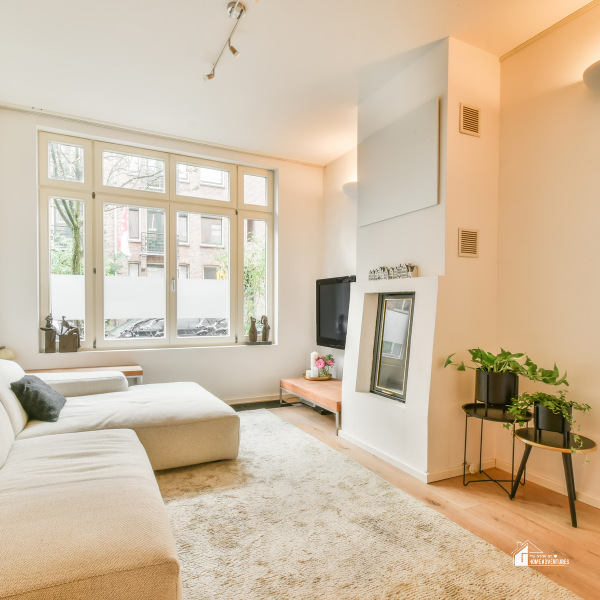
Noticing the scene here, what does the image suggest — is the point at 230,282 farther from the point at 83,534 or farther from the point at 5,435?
the point at 83,534

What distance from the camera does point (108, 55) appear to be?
2.92 m

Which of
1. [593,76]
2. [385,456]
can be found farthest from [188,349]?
[593,76]

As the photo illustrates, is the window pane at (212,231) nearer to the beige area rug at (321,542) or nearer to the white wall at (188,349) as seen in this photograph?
the white wall at (188,349)

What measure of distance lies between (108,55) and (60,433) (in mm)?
2599

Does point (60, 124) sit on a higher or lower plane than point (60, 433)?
higher

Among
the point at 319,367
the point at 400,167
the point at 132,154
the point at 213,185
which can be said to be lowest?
the point at 319,367

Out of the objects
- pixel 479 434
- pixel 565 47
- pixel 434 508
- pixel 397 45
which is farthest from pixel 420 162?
pixel 434 508

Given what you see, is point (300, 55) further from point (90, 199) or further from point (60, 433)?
point (60, 433)

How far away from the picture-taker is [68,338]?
12.7ft

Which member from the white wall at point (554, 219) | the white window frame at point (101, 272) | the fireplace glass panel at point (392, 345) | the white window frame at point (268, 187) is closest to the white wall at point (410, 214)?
the fireplace glass panel at point (392, 345)

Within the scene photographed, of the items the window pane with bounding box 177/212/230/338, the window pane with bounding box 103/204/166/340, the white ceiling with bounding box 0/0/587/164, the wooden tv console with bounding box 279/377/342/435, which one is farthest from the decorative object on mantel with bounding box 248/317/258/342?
the white ceiling with bounding box 0/0/587/164

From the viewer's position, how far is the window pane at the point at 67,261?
3963 mm

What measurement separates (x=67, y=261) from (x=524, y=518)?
4236 mm

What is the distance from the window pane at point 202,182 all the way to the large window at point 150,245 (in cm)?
1
